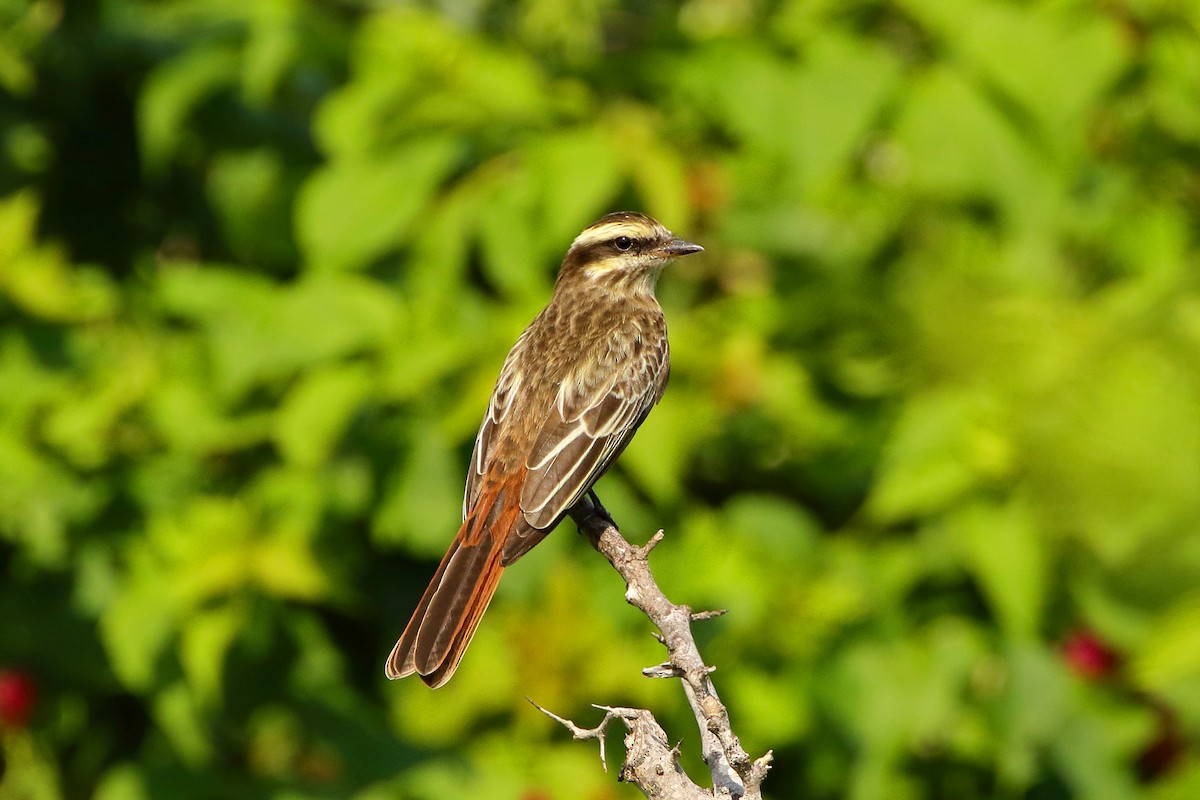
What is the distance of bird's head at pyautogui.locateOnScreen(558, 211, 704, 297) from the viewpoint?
427 centimetres

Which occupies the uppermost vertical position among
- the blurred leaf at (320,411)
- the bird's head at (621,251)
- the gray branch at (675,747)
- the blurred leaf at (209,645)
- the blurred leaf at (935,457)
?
the gray branch at (675,747)

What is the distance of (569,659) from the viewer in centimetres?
508

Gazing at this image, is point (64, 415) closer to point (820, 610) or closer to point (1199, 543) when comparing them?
point (820, 610)

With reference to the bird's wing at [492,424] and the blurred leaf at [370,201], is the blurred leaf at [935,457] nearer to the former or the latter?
the bird's wing at [492,424]

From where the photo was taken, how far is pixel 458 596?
2951mm

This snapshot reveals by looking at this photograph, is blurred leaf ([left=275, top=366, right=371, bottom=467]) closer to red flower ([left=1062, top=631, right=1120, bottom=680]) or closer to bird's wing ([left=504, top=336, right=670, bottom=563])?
bird's wing ([left=504, top=336, right=670, bottom=563])

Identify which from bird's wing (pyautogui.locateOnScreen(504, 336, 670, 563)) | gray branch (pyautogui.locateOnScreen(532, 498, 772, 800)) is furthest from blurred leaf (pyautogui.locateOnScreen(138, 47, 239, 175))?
gray branch (pyautogui.locateOnScreen(532, 498, 772, 800))

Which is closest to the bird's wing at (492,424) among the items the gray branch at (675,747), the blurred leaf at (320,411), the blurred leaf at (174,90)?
the blurred leaf at (320,411)

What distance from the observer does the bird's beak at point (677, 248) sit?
4.07 metres

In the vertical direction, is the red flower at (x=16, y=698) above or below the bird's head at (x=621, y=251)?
below

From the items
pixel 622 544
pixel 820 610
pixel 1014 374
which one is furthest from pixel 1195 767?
pixel 1014 374

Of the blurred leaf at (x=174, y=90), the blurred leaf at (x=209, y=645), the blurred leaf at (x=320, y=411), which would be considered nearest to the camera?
the blurred leaf at (x=320, y=411)

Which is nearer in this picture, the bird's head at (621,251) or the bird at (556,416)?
the bird at (556,416)

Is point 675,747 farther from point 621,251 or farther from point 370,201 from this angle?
point 370,201
